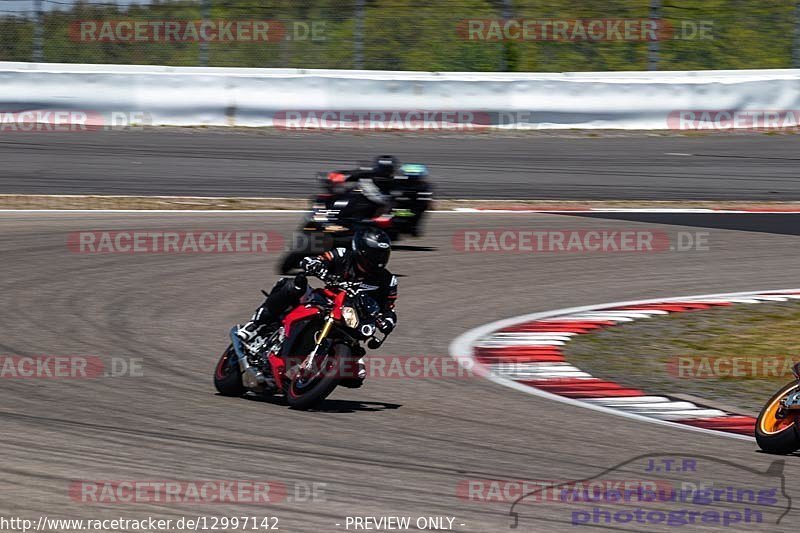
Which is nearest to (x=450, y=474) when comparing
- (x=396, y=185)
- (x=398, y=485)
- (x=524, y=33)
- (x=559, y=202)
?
(x=398, y=485)

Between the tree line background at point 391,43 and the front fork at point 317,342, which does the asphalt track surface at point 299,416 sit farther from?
the tree line background at point 391,43

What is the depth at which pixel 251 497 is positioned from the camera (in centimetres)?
572

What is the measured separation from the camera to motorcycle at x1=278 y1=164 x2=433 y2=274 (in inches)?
458

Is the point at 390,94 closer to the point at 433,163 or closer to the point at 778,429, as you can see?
the point at 433,163

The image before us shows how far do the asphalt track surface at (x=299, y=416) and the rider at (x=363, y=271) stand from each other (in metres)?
0.63

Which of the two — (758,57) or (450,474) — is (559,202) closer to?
(758,57)

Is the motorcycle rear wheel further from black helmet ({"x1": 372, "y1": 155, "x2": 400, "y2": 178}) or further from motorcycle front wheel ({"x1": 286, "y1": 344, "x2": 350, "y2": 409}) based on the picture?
black helmet ({"x1": 372, "y1": 155, "x2": 400, "y2": 178})

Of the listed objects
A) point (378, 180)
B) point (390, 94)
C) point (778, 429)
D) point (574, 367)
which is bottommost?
point (574, 367)

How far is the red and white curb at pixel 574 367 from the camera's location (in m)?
7.93

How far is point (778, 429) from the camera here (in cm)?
681

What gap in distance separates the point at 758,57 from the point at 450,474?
19.0m

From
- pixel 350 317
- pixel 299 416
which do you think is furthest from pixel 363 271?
pixel 299 416

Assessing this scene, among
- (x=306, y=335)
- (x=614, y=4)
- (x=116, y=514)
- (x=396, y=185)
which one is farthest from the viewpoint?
(x=614, y=4)

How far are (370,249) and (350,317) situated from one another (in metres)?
0.44
